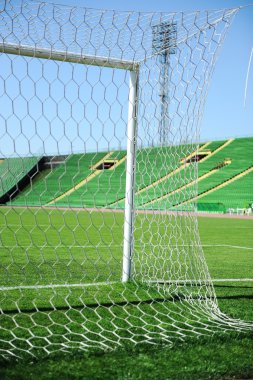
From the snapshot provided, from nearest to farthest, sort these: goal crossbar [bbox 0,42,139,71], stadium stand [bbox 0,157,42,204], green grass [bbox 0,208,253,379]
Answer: green grass [bbox 0,208,253,379] → goal crossbar [bbox 0,42,139,71] → stadium stand [bbox 0,157,42,204]

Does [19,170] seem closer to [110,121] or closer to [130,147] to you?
[130,147]

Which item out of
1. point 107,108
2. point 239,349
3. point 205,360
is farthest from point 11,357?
point 107,108

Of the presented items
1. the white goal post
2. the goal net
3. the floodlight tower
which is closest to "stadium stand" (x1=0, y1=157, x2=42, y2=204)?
the goal net

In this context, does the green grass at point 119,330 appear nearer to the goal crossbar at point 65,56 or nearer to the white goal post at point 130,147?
the white goal post at point 130,147

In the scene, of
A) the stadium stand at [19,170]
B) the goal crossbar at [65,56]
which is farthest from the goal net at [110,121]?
the stadium stand at [19,170]

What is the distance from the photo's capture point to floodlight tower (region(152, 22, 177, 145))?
4.29 metres

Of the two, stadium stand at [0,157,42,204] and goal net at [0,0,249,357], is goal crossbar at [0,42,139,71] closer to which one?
goal net at [0,0,249,357]

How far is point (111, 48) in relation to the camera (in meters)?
4.46

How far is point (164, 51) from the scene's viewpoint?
4.72 m

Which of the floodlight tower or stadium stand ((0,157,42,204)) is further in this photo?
stadium stand ((0,157,42,204))

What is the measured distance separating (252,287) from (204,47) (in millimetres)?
2468

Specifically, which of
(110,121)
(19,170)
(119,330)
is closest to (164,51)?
(110,121)

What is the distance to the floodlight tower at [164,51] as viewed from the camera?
169 inches

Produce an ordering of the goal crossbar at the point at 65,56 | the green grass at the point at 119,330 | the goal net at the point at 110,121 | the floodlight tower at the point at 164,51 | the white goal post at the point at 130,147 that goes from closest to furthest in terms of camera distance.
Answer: the green grass at the point at 119,330 < the goal net at the point at 110,121 < the goal crossbar at the point at 65,56 < the floodlight tower at the point at 164,51 < the white goal post at the point at 130,147
